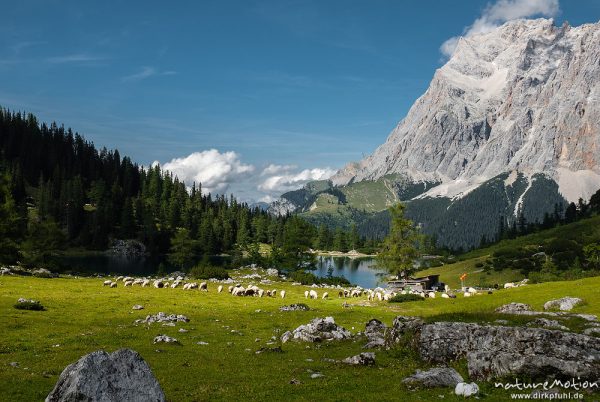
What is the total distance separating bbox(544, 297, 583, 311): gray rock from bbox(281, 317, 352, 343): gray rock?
2337cm

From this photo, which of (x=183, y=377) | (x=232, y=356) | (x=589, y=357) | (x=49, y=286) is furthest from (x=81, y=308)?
(x=589, y=357)

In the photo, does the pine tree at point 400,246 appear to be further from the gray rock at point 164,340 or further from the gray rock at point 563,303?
the gray rock at point 164,340

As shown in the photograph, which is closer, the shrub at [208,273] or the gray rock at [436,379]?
the gray rock at [436,379]

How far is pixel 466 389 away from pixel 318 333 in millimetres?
17333

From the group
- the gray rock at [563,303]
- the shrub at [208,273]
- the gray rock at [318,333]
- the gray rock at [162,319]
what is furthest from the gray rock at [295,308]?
the shrub at [208,273]

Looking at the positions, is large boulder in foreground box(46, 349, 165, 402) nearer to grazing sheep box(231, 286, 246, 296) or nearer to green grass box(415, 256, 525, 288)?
grazing sheep box(231, 286, 246, 296)

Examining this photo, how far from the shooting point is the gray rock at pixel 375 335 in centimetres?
3002

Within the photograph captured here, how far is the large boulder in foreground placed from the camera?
13805 millimetres

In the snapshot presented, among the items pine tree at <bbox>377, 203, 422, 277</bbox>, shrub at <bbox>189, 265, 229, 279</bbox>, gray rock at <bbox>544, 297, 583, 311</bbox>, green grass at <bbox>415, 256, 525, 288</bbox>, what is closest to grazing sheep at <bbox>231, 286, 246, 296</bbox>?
shrub at <bbox>189, 265, 229, 279</bbox>

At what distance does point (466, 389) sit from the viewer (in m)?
18.1

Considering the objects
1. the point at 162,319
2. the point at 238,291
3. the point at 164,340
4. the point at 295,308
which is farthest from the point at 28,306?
the point at 238,291

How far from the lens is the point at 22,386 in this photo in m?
19.4

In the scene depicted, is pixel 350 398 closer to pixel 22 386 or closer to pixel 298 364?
pixel 298 364

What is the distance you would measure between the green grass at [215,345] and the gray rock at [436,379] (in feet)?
2.31
